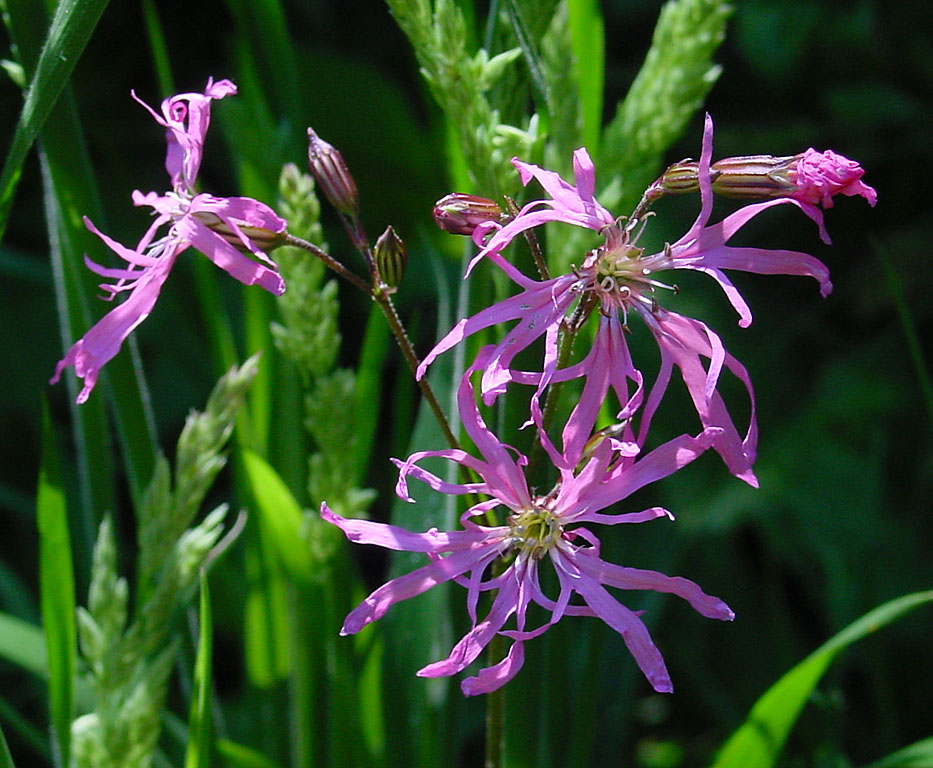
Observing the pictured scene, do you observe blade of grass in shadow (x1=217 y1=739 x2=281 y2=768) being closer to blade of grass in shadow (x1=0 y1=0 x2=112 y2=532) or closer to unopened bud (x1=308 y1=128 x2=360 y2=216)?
blade of grass in shadow (x1=0 y1=0 x2=112 y2=532)

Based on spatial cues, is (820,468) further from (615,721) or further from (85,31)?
(85,31)

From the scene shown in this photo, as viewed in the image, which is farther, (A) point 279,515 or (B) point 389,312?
(A) point 279,515

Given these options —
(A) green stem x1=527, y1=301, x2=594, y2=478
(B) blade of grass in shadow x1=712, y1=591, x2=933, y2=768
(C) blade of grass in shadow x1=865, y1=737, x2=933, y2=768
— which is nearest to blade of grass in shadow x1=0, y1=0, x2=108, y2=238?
(A) green stem x1=527, y1=301, x2=594, y2=478

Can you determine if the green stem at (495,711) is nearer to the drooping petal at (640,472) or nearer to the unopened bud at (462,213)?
the drooping petal at (640,472)

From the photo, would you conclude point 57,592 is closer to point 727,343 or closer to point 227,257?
point 227,257

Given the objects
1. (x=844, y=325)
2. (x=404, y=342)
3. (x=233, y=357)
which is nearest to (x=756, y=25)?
(x=844, y=325)

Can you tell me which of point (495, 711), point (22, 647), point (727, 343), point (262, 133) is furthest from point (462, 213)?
point (727, 343)
